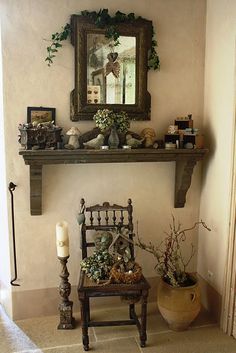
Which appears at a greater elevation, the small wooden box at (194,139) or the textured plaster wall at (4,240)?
the small wooden box at (194,139)

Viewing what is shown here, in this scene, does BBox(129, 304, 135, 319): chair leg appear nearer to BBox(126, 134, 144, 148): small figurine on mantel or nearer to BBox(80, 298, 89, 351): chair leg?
BBox(80, 298, 89, 351): chair leg

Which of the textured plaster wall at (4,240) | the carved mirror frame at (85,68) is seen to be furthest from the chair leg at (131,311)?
the carved mirror frame at (85,68)

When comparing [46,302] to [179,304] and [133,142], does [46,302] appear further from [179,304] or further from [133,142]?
[133,142]

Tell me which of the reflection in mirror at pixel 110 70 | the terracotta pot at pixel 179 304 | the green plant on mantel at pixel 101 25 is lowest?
the terracotta pot at pixel 179 304

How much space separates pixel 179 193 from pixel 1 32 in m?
1.86

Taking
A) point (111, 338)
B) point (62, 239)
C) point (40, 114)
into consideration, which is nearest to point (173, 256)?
point (111, 338)

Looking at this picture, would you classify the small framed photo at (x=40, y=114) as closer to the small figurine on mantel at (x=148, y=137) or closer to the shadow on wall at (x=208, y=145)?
the small figurine on mantel at (x=148, y=137)

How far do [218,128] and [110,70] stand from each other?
0.96 meters

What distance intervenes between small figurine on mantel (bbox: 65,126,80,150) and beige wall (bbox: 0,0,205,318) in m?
0.15

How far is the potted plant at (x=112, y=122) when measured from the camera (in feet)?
8.54

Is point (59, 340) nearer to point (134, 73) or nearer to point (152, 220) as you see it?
point (152, 220)

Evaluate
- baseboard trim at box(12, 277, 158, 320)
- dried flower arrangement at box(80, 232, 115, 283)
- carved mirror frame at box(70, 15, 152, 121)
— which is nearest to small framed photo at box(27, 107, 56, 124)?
carved mirror frame at box(70, 15, 152, 121)

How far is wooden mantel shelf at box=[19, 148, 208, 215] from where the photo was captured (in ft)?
8.24

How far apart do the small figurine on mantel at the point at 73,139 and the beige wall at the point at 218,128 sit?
109 cm
